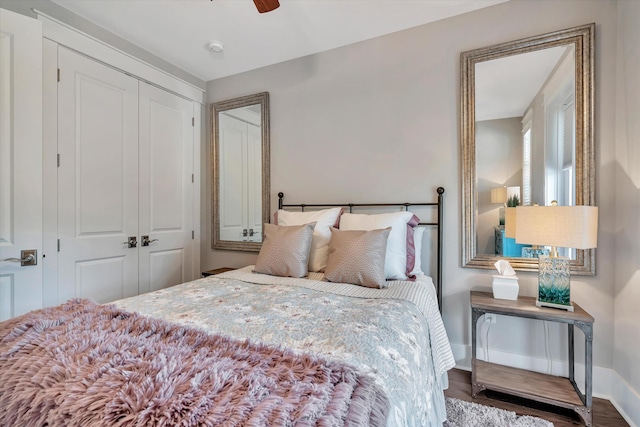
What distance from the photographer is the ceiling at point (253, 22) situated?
2.16m

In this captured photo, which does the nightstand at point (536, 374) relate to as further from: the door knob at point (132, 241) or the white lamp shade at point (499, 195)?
the door knob at point (132, 241)

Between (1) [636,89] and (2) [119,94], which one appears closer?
→ (1) [636,89]

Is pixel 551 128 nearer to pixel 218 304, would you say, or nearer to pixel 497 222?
pixel 497 222

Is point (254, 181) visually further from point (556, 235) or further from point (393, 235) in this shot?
point (556, 235)

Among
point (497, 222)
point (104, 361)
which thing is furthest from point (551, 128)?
point (104, 361)

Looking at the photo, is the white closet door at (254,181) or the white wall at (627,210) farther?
the white closet door at (254,181)

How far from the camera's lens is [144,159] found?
2777 mm

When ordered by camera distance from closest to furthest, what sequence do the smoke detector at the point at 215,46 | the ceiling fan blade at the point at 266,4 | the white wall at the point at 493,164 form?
the ceiling fan blade at the point at 266,4
the white wall at the point at 493,164
the smoke detector at the point at 215,46

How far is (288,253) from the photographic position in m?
2.08

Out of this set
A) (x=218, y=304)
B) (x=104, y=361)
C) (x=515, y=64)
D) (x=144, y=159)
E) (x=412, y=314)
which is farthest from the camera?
(x=144, y=159)

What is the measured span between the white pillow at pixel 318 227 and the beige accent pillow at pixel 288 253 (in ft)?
0.31

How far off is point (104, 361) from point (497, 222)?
2319 mm

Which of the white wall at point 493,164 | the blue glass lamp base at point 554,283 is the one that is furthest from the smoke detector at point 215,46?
the blue glass lamp base at point 554,283

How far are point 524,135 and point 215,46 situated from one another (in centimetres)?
262
